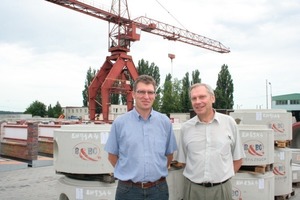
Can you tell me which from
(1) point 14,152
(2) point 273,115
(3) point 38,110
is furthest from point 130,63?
(3) point 38,110

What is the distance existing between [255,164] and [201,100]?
2.49m

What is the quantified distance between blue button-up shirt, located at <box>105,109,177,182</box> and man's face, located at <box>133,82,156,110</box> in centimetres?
10

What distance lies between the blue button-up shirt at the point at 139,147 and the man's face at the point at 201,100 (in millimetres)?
334

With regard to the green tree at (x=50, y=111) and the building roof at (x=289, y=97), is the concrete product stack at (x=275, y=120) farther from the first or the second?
the green tree at (x=50, y=111)

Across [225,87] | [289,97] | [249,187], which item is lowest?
[249,187]

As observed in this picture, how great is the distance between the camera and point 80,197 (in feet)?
13.9

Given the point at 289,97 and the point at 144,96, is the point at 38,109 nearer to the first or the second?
the point at 289,97

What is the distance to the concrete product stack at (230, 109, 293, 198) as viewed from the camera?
19.6 ft

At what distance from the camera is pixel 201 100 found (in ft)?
9.86

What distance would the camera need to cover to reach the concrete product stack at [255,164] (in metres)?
5.03

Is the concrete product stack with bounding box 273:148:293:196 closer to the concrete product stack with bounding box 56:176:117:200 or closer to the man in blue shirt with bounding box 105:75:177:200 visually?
the concrete product stack with bounding box 56:176:117:200

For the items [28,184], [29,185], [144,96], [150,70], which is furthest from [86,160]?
[150,70]

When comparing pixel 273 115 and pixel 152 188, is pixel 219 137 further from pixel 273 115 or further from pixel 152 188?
pixel 273 115

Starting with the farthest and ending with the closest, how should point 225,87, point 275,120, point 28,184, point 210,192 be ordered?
point 225,87, point 28,184, point 275,120, point 210,192
